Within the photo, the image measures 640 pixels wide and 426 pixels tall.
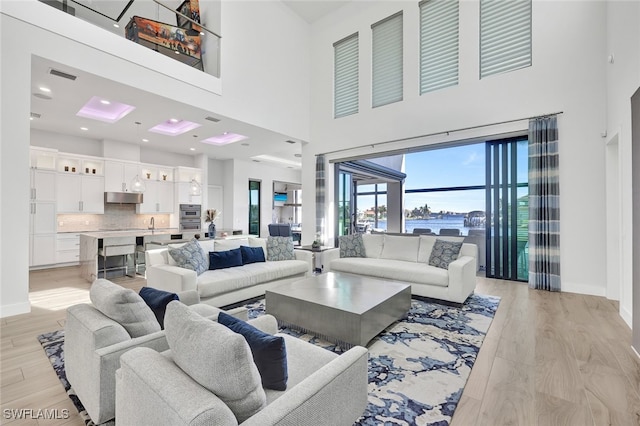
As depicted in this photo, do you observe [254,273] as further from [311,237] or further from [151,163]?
[151,163]

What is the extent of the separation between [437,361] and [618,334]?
2.04 m

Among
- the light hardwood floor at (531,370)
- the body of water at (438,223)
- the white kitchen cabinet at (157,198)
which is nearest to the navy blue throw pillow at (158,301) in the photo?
the light hardwood floor at (531,370)

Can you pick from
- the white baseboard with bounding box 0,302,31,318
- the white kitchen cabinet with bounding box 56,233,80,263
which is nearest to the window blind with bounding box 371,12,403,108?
the white baseboard with bounding box 0,302,31,318

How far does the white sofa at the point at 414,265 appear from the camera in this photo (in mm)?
3697

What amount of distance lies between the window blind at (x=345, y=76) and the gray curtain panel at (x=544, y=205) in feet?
12.3

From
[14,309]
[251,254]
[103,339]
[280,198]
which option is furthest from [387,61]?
[280,198]

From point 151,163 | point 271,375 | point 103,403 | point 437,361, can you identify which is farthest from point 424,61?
point 151,163

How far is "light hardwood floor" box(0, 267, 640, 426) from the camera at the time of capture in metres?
1.76

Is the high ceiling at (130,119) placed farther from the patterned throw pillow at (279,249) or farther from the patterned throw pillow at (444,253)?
the patterned throw pillow at (444,253)

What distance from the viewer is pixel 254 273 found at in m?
3.91

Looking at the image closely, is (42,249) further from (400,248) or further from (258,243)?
(400,248)

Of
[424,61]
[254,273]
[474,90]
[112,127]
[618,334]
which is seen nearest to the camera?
[618,334]

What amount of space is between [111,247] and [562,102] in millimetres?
7806

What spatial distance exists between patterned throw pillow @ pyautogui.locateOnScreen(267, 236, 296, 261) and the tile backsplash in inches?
212
